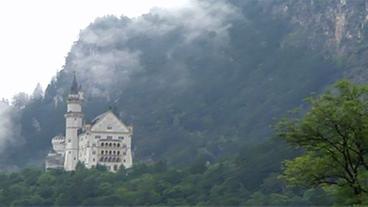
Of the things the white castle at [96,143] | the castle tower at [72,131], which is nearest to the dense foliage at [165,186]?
the white castle at [96,143]

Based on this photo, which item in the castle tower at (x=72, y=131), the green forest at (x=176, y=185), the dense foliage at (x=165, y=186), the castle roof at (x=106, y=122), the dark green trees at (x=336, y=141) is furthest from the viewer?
the castle tower at (x=72, y=131)

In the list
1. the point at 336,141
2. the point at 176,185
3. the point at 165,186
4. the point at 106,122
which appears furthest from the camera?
the point at 106,122

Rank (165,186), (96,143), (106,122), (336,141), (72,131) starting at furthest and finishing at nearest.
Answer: (72,131) → (106,122) → (96,143) → (165,186) → (336,141)

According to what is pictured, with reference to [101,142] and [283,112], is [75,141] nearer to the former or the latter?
[101,142]

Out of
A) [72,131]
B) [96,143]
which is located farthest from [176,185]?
[72,131]

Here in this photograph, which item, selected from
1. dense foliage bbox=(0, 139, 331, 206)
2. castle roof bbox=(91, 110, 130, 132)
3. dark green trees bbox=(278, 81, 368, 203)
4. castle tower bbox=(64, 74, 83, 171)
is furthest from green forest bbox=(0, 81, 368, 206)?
dark green trees bbox=(278, 81, 368, 203)

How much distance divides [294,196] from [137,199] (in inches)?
849

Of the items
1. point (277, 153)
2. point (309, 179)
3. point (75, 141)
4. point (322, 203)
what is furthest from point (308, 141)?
point (75, 141)

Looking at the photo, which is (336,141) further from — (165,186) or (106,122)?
(106,122)

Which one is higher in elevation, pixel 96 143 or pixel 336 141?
pixel 96 143

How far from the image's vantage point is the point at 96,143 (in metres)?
160

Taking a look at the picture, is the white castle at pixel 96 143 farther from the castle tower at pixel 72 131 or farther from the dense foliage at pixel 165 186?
the dense foliage at pixel 165 186

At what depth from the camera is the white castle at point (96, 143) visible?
16012cm

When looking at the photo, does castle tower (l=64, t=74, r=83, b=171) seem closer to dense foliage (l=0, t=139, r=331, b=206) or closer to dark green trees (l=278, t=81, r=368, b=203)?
dense foliage (l=0, t=139, r=331, b=206)
